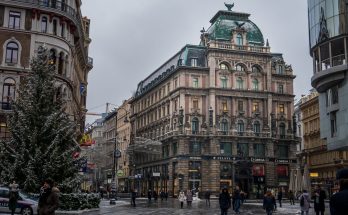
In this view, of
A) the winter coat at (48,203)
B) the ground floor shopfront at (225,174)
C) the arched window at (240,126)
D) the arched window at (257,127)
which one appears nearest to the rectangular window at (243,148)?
the ground floor shopfront at (225,174)

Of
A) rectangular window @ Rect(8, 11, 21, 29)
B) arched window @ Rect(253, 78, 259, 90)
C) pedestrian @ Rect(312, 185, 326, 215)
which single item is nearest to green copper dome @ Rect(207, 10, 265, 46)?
arched window @ Rect(253, 78, 259, 90)

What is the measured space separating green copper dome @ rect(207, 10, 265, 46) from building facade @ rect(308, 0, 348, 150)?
132ft

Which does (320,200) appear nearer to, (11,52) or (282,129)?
(11,52)

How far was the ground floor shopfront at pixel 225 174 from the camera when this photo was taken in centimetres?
8119

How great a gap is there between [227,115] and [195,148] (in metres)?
8.33

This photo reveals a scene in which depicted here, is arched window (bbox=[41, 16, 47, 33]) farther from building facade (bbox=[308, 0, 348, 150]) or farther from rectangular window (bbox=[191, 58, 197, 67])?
rectangular window (bbox=[191, 58, 197, 67])

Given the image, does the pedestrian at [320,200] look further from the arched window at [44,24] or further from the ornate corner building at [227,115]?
the ornate corner building at [227,115]

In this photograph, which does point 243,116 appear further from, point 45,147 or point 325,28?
point 45,147

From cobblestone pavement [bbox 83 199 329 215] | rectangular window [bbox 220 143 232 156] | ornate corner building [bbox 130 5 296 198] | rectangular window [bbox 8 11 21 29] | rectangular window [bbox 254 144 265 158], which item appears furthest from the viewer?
rectangular window [bbox 254 144 265 158]

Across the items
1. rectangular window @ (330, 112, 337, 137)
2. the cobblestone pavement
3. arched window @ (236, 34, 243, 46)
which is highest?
arched window @ (236, 34, 243, 46)

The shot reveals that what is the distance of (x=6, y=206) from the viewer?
2688 centimetres

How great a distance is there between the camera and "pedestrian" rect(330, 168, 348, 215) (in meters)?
5.87

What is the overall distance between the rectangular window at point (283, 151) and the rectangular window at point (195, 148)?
15.5 m

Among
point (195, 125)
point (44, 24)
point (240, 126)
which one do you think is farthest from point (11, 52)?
point (240, 126)
